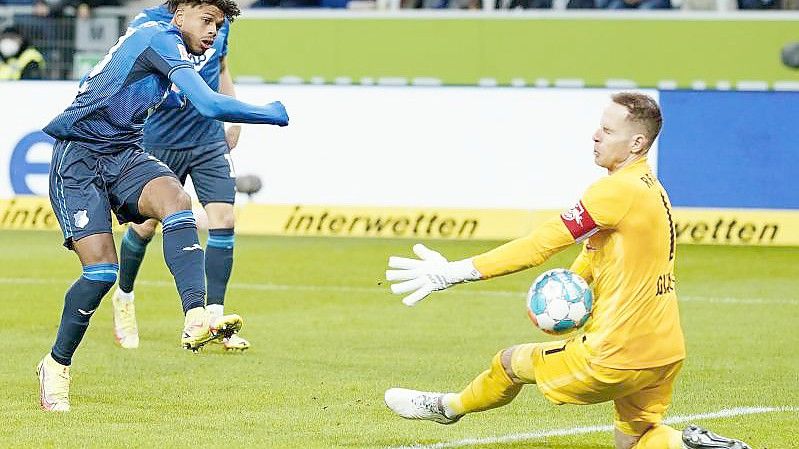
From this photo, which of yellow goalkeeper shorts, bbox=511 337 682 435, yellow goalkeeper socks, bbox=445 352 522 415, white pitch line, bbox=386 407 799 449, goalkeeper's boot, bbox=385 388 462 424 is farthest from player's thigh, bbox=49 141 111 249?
yellow goalkeeper shorts, bbox=511 337 682 435

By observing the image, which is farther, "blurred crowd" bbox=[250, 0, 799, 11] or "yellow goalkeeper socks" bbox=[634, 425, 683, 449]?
"blurred crowd" bbox=[250, 0, 799, 11]

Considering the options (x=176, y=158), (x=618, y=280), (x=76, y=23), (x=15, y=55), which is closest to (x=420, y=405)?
(x=618, y=280)

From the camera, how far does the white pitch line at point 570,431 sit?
745 centimetres

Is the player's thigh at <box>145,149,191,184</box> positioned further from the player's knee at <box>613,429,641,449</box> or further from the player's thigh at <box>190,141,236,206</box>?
the player's knee at <box>613,429,641,449</box>

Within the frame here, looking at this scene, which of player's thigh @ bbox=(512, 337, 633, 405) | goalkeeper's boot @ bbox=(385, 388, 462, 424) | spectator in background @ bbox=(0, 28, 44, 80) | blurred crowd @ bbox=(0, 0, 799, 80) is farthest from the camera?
spectator in background @ bbox=(0, 28, 44, 80)

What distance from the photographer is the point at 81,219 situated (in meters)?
8.35

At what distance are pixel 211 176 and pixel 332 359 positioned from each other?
5.03 feet

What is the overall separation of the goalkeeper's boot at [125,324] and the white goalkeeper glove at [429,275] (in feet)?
14.2

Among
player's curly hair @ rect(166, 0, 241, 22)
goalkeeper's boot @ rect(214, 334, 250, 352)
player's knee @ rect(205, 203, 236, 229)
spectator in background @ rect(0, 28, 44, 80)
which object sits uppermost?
player's curly hair @ rect(166, 0, 241, 22)

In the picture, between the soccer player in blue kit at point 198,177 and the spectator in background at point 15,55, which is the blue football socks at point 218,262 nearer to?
the soccer player in blue kit at point 198,177

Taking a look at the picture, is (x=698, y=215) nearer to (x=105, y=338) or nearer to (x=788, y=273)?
(x=788, y=273)

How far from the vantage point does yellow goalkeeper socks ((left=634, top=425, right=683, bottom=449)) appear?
6775 millimetres

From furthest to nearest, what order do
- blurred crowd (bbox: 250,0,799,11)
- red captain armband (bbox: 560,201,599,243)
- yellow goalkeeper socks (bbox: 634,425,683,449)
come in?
1. blurred crowd (bbox: 250,0,799,11)
2. yellow goalkeeper socks (bbox: 634,425,683,449)
3. red captain armband (bbox: 560,201,599,243)

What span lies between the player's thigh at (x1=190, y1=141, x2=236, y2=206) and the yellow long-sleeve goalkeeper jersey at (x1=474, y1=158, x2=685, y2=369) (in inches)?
173
